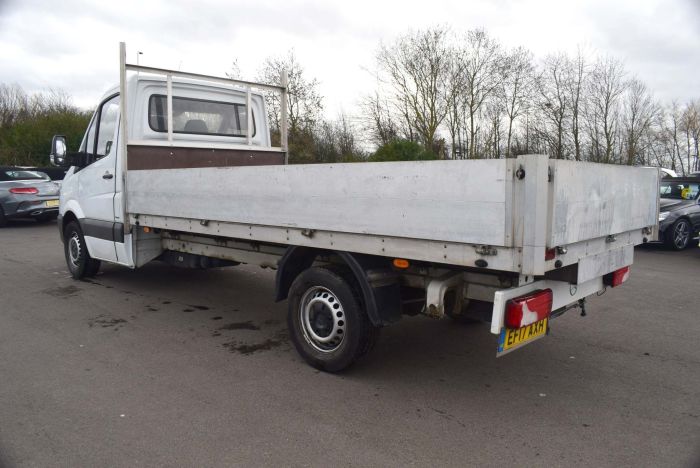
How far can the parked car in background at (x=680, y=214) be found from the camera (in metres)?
11.2

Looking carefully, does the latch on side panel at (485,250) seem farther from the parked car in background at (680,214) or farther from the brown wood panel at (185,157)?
the parked car in background at (680,214)

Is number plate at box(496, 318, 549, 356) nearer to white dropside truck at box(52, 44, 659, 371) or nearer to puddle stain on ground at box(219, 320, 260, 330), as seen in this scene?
white dropside truck at box(52, 44, 659, 371)

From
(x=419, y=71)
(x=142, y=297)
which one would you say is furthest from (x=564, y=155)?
(x=142, y=297)

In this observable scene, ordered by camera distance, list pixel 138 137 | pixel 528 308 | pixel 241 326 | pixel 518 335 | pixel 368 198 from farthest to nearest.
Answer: pixel 138 137
pixel 241 326
pixel 368 198
pixel 518 335
pixel 528 308

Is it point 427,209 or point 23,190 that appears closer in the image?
point 427,209

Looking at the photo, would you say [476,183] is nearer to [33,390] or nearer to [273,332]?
[273,332]

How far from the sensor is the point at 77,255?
24.9 feet

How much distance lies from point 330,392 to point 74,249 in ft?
17.6

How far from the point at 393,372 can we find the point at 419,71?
24595mm

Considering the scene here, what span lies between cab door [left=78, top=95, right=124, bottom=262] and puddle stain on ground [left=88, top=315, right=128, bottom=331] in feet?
3.13

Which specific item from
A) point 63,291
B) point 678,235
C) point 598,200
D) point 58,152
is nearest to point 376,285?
point 598,200

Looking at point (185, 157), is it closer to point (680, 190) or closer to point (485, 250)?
point (485, 250)

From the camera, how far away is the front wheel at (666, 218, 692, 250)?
1117 cm

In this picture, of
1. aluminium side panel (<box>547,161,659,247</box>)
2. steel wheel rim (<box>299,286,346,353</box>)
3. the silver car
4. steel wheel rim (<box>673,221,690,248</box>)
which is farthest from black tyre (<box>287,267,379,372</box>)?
the silver car
